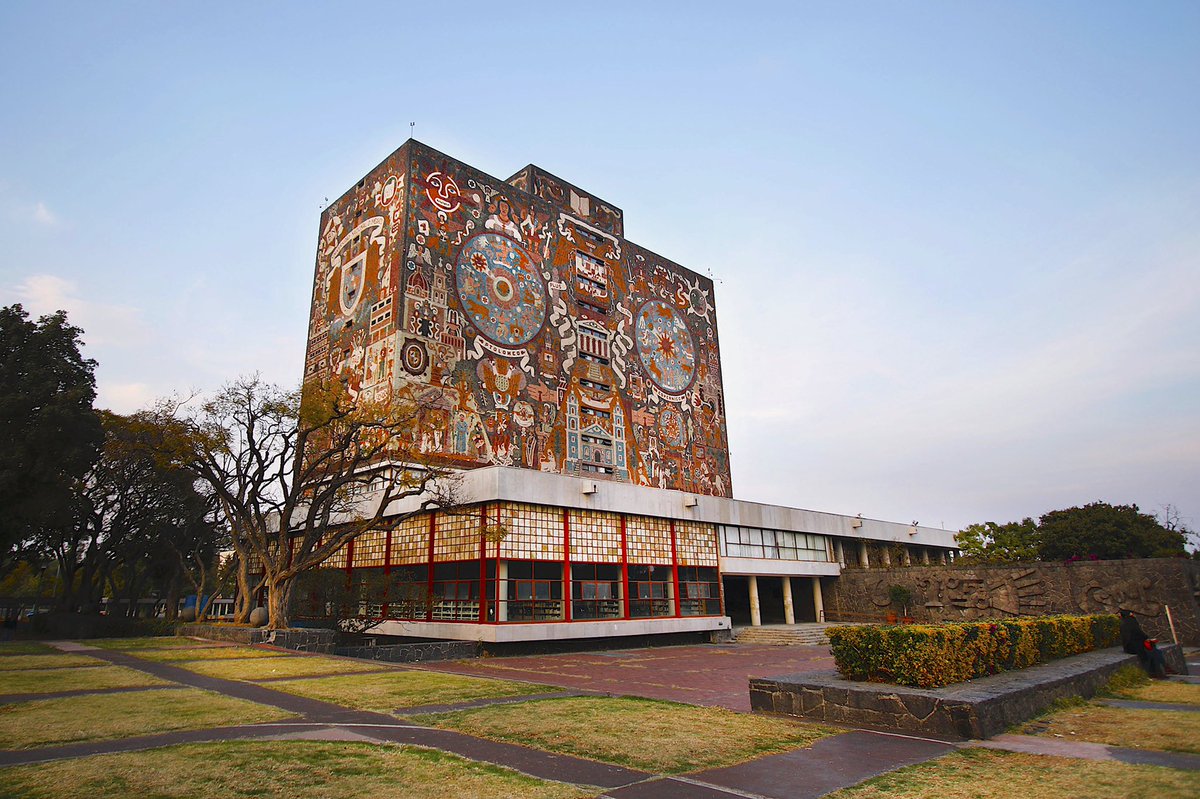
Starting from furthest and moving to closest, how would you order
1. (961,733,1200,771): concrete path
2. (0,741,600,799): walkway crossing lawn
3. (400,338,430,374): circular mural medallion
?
1. (400,338,430,374): circular mural medallion
2. (961,733,1200,771): concrete path
3. (0,741,600,799): walkway crossing lawn

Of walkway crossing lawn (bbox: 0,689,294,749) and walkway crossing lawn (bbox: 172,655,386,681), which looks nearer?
walkway crossing lawn (bbox: 0,689,294,749)

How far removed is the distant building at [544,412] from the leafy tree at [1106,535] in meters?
7.75

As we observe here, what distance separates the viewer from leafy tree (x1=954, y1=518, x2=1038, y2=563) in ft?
158

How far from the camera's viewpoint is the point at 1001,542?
50031 millimetres

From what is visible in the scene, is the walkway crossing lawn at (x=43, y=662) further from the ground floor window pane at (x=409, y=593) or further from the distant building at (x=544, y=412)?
the distant building at (x=544, y=412)

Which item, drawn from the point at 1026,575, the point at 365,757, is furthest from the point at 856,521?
the point at 365,757

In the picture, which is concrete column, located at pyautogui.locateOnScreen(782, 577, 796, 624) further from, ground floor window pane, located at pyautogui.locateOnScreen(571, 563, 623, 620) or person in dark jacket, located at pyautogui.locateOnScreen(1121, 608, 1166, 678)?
person in dark jacket, located at pyautogui.locateOnScreen(1121, 608, 1166, 678)

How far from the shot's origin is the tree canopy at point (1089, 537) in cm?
4403

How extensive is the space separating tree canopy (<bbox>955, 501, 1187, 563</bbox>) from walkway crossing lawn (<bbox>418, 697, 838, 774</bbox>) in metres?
39.7

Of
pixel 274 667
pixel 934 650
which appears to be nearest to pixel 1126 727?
pixel 934 650

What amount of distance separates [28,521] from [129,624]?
7251 mm

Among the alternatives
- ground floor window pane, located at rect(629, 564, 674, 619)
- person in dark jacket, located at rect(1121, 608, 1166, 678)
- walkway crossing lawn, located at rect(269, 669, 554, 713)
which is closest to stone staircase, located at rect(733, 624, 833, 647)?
ground floor window pane, located at rect(629, 564, 674, 619)

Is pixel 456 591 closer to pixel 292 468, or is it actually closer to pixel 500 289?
pixel 292 468

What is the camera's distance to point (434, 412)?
31.9m
